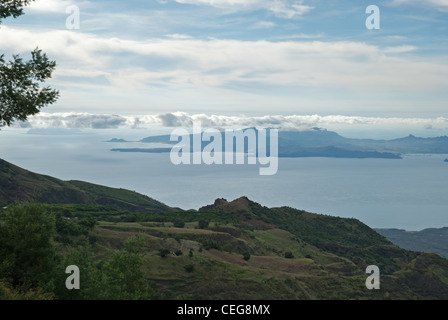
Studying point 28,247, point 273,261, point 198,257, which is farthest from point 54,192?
point 28,247

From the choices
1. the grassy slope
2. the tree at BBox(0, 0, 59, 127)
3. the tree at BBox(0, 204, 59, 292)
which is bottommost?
the grassy slope

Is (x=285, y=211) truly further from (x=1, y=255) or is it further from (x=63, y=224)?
(x=1, y=255)

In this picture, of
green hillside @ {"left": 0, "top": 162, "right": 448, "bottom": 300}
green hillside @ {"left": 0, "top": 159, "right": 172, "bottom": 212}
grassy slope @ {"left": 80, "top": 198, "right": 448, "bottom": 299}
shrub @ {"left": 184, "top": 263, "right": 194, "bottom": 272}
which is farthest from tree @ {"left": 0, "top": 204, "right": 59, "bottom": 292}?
green hillside @ {"left": 0, "top": 159, "right": 172, "bottom": 212}

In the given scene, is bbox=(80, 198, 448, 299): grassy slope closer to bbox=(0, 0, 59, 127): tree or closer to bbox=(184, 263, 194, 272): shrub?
bbox=(184, 263, 194, 272): shrub

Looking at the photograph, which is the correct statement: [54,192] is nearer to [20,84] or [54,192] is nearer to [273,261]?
[273,261]

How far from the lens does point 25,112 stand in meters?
23.7

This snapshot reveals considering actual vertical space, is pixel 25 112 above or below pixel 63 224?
above

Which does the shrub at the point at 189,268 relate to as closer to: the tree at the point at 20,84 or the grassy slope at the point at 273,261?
the grassy slope at the point at 273,261

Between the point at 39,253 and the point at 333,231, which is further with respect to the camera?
the point at 333,231

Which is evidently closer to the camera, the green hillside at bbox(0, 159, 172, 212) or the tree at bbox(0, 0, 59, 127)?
the tree at bbox(0, 0, 59, 127)

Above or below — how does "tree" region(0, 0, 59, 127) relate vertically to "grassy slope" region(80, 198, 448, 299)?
above

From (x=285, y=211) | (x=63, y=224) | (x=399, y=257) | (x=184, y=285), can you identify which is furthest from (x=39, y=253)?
(x=285, y=211)
